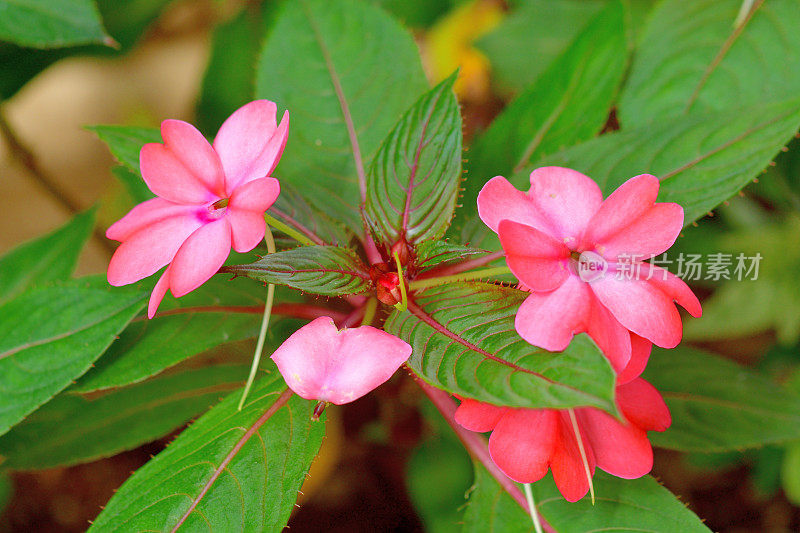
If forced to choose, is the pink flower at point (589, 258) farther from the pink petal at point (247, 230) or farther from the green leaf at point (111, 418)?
the green leaf at point (111, 418)

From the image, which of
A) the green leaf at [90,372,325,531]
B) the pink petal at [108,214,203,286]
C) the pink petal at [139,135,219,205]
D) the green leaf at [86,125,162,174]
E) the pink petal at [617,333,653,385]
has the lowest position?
the green leaf at [90,372,325,531]

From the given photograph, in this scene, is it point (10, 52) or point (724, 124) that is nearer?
point (724, 124)

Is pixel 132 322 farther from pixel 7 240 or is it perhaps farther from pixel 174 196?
pixel 7 240

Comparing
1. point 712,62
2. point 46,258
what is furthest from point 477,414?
point 46,258

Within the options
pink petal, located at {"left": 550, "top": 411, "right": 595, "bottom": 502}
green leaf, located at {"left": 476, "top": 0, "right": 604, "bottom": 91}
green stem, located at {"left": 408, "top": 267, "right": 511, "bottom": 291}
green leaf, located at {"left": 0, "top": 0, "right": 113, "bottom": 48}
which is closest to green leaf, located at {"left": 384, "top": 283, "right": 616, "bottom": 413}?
green stem, located at {"left": 408, "top": 267, "right": 511, "bottom": 291}

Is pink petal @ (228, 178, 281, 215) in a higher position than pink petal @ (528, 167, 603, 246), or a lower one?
higher

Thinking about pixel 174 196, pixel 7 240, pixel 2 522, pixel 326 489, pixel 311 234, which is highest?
pixel 174 196

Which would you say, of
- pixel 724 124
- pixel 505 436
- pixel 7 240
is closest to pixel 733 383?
pixel 724 124

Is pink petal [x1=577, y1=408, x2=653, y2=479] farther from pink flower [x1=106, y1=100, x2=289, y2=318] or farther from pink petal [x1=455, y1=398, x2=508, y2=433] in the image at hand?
pink flower [x1=106, y1=100, x2=289, y2=318]
